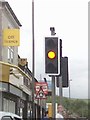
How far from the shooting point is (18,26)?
133ft

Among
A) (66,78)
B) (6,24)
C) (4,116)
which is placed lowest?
(4,116)

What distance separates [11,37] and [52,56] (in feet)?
53.4

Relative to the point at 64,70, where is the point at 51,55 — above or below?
above

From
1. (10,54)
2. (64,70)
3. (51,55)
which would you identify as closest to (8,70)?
(10,54)

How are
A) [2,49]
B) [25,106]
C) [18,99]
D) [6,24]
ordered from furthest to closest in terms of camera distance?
[25,106]
[18,99]
[6,24]
[2,49]

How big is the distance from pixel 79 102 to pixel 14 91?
89477 mm

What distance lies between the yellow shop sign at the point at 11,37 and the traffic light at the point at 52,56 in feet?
50.0

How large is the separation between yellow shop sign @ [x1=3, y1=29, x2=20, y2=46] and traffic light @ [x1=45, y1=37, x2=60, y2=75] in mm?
15243

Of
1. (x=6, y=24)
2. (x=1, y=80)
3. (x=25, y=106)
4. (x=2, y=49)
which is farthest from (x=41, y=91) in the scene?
(x=25, y=106)

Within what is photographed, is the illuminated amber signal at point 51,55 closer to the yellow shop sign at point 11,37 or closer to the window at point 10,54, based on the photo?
the yellow shop sign at point 11,37

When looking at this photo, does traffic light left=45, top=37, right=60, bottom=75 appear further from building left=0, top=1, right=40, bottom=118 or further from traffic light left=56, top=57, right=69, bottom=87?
building left=0, top=1, right=40, bottom=118

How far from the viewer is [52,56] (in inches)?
496

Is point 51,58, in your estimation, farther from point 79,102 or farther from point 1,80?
point 79,102

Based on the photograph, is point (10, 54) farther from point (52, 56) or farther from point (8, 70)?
point (52, 56)
